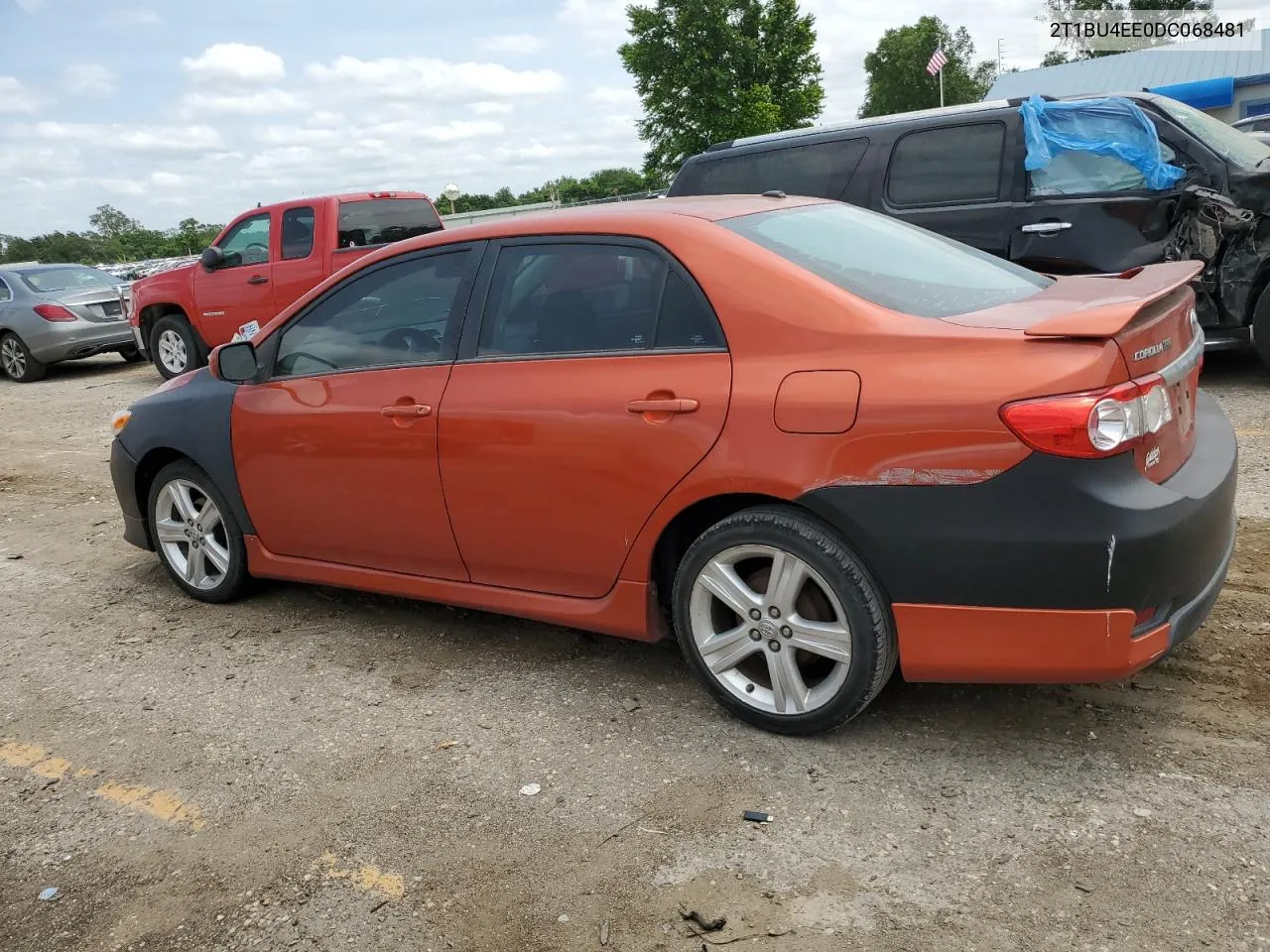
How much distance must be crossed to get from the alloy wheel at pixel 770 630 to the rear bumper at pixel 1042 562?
198 millimetres

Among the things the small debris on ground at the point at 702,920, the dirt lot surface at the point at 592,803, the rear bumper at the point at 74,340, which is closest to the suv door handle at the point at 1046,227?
the dirt lot surface at the point at 592,803

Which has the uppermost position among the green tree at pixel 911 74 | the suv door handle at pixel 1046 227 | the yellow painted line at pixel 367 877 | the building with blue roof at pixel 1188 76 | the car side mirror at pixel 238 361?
the green tree at pixel 911 74

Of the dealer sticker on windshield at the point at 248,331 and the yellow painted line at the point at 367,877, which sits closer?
the yellow painted line at the point at 367,877

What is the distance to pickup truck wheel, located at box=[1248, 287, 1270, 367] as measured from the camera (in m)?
7.03

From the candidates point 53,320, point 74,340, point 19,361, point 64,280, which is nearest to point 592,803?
point 74,340

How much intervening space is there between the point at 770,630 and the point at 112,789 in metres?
2.08

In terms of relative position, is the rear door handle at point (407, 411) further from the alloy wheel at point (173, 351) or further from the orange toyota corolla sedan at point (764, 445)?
the alloy wheel at point (173, 351)

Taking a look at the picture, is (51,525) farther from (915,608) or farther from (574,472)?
(915,608)

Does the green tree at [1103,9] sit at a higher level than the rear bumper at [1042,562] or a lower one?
higher

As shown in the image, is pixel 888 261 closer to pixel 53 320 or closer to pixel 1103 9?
pixel 53 320

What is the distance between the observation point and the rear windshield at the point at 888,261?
325 cm

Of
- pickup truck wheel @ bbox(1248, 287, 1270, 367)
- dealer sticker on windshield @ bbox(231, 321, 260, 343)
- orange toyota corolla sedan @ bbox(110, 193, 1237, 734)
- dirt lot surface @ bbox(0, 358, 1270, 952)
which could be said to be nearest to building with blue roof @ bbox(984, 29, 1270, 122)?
pickup truck wheel @ bbox(1248, 287, 1270, 367)

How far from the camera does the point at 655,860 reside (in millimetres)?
2789

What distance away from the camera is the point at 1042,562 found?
9.05ft
